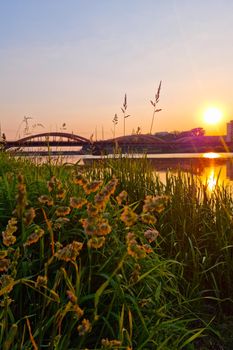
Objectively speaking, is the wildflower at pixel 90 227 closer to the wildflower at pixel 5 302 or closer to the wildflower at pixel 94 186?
the wildflower at pixel 94 186

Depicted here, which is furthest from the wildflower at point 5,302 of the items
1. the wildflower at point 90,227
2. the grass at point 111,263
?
the wildflower at point 90,227

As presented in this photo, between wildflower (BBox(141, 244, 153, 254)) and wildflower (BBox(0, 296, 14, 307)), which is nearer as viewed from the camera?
wildflower (BBox(0, 296, 14, 307))

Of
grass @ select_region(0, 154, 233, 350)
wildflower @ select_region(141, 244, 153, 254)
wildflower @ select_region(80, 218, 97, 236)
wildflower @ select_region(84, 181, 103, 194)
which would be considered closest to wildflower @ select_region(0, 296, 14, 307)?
grass @ select_region(0, 154, 233, 350)

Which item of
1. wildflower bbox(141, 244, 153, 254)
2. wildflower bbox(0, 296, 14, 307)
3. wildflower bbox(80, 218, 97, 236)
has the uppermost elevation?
wildflower bbox(80, 218, 97, 236)

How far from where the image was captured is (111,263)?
3814 mm

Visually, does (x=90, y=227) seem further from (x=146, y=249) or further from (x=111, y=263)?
(x=111, y=263)

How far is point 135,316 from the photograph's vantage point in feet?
12.3

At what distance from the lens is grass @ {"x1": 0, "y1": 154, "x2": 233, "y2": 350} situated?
2.44 metres

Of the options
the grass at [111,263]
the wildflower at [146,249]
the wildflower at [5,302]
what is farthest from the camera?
the wildflower at [146,249]

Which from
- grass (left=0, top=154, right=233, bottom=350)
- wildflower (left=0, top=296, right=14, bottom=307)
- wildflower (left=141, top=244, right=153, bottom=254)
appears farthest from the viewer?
wildflower (left=141, top=244, right=153, bottom=254)

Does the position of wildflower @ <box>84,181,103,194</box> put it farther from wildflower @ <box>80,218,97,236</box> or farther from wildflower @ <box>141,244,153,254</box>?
wildflower @ <box>141,244,153,254</box>

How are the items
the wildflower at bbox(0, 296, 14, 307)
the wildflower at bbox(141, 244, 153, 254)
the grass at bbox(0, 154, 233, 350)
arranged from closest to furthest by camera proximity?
the wildflower at bbox(0, 296, 14, 307)
the grass at bbox(0, 154, 233, 350)
the wildflower at bbox(141, 244, 153, 254)

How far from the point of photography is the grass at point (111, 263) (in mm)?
2439

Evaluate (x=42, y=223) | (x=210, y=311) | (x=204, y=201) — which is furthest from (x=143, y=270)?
(x=204, y=201)
